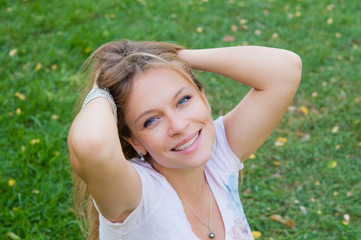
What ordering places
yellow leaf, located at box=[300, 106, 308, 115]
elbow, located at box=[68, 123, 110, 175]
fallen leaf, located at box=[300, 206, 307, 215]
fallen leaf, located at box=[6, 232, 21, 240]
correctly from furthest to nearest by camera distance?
yellow leaf, located at box=[300, 106, 308, 115], fallen leaf, located at box=[300, 206, 307, 215], fallen leaf, located at box=[6, 232, 21, 240], elbow, located at box=[68, 123, 110, 175]

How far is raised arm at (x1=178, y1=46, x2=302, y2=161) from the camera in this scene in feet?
6.26

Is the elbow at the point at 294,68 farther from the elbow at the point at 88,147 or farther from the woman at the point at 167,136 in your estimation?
the elbow at the point at 88,147

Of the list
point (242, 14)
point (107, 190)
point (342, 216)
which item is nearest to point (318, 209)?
point (342, 216)

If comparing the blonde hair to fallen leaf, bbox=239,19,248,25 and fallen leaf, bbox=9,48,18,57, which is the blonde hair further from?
fallen leaf, bbox=239,19,248,25

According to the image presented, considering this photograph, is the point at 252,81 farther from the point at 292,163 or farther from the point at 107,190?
the point at 292,163

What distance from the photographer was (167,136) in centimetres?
164

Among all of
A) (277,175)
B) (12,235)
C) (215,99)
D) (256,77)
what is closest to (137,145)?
(256,77)

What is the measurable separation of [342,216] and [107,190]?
2.20 meters

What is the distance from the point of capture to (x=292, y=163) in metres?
3.49

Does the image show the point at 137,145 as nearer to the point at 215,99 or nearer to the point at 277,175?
the point at 277,175

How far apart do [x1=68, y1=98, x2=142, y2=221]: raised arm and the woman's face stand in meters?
0.17

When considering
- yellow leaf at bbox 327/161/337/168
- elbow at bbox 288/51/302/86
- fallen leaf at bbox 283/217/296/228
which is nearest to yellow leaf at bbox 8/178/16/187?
fallen leaf at bbox 283/217/296/228

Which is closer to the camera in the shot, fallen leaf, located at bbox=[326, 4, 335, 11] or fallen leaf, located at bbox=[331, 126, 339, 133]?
fallen leaf, located at bbox=[331, 126, 339, 133]

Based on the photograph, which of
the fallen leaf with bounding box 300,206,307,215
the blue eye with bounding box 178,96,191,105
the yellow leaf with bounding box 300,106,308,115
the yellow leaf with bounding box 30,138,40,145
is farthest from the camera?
the yellow leaf with bounding box 300,106,308,115
